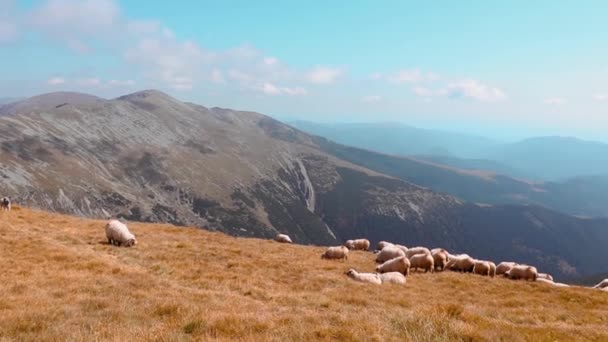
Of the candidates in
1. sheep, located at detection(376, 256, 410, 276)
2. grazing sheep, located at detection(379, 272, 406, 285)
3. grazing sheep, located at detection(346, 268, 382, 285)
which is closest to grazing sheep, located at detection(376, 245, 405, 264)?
sheep, located at detection(376, 256, 410, 276)

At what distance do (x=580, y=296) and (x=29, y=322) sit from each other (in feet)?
84.1

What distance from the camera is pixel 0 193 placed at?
173 metres

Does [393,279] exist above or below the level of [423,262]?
above

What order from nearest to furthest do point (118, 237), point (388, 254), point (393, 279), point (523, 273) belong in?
1. point (393, 279)
2. point (118, 237)
3. point (523, 273)
4. point (388, 254)

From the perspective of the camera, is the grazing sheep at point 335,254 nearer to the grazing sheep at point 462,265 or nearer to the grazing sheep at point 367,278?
the grazing sheep at point 462,265

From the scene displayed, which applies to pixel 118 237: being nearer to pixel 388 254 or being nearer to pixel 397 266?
pixel 397 266

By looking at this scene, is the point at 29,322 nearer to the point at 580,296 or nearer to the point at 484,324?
the point at 484,324

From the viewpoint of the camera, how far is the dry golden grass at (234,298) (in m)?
9.95

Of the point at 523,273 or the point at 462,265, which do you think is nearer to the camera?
the point at 523,273

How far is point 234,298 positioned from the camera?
14969mm

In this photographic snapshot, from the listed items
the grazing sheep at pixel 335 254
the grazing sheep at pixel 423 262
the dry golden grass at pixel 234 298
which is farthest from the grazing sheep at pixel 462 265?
the grazing sheep at pixel 335 254

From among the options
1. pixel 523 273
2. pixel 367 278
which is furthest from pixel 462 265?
pixel 367 278

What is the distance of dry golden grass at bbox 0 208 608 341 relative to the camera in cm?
995

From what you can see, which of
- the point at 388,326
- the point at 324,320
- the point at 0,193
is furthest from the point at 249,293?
the point at 0,193
